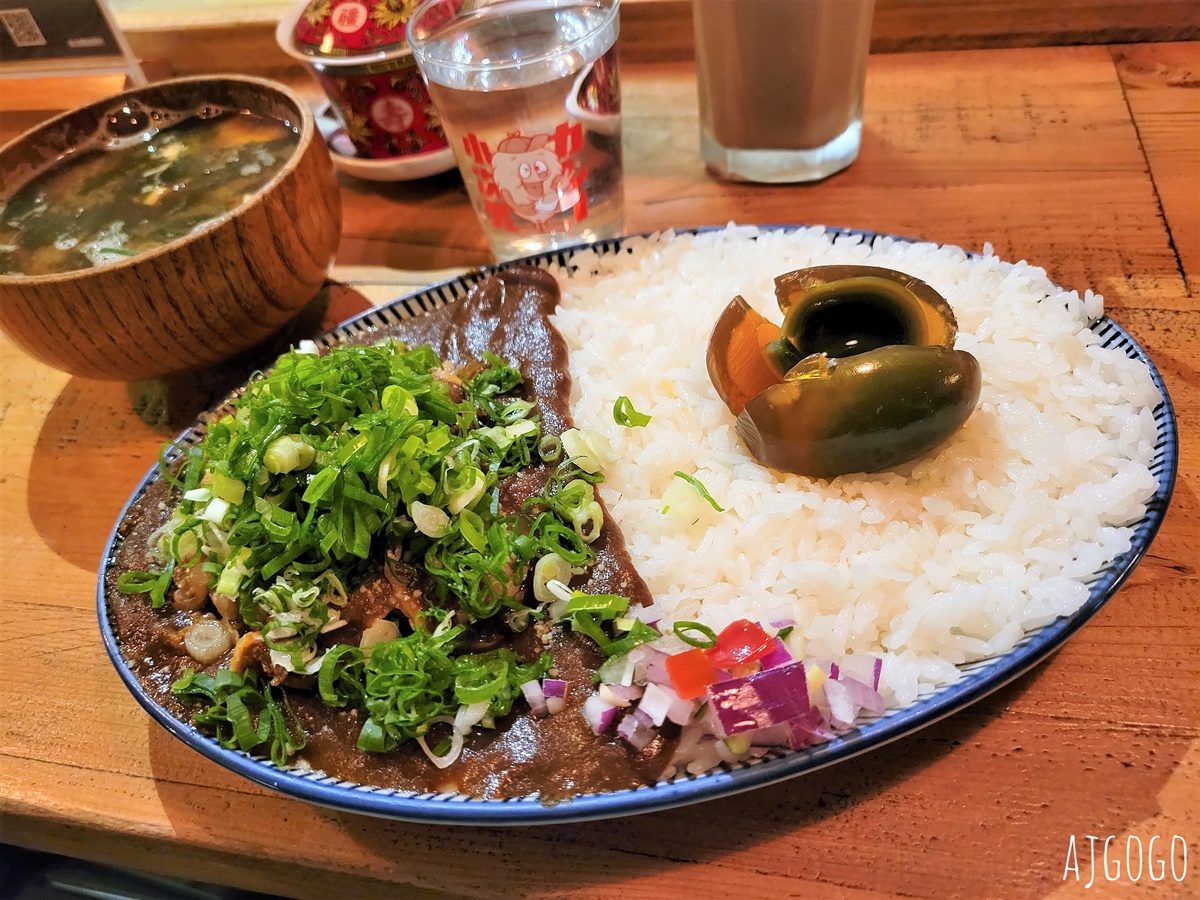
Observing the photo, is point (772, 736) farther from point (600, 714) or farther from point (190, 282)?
point (190, 282)

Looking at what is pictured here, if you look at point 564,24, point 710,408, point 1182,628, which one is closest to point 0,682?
point 710,408

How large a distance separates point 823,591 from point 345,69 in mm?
2045

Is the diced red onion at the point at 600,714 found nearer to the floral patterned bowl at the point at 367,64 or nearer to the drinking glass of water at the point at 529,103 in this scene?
the drinking glass of water at the point at 529,103

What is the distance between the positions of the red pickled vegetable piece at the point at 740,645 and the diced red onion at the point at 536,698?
0.28 metres

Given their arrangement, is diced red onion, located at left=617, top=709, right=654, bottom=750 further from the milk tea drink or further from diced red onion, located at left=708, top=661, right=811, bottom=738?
the milk tea drink

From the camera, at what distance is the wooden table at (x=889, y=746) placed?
123 centimetres

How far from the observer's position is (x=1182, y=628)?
4.56 feet

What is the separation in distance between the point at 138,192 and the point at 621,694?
1892 millimetres

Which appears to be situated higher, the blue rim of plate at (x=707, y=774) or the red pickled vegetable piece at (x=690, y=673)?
the red pickled vegetable piece at (x=690, y=673)

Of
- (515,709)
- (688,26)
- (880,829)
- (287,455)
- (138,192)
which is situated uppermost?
(138,192)

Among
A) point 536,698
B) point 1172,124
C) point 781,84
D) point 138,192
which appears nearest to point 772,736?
point 536,698

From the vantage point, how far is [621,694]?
1.27 metres

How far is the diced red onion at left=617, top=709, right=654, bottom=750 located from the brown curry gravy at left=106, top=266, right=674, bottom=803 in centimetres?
1

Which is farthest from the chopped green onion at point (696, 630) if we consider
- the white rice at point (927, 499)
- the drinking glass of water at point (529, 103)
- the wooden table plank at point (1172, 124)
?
the wooden table plank at point (1172, 124)
